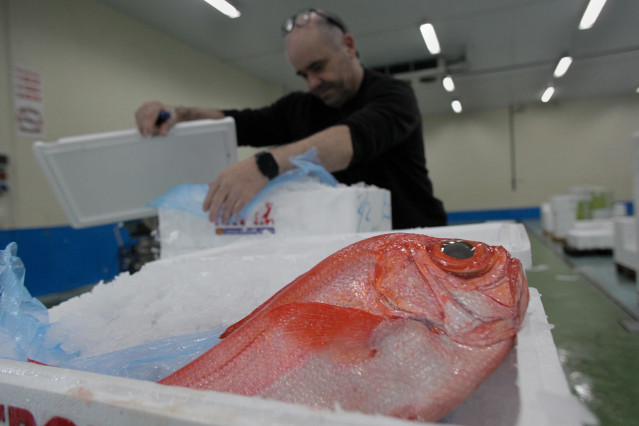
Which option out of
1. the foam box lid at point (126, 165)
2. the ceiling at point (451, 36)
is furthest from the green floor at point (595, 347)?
the ceiling at point (451, 36)

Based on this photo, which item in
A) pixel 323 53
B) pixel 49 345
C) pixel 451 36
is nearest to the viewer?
pixel 49 345

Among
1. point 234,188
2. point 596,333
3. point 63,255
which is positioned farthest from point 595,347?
point 63,255

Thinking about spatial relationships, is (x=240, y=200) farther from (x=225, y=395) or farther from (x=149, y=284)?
(x=225, y=395)

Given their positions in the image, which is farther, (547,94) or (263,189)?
(547,94)

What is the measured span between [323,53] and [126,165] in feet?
2.85

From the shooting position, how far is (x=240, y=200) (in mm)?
990

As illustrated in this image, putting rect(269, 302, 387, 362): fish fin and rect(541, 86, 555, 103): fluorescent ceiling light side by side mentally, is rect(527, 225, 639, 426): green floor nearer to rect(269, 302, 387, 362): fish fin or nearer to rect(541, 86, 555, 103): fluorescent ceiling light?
rect(269, 302, 387, 362): fish fin

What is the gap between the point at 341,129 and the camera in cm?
114

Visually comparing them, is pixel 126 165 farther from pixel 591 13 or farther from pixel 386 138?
pixel 591 13

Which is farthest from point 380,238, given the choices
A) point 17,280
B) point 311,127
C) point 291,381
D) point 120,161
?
point 311,127

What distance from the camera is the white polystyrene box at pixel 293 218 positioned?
37.9 inches

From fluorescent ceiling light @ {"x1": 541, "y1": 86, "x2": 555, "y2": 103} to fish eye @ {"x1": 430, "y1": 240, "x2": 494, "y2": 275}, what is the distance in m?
9.87

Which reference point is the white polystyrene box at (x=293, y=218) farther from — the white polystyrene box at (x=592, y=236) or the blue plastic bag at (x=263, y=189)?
the white polystyrene box at (x=592, y=236)

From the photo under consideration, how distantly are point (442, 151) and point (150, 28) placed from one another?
8265 millimetres
